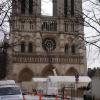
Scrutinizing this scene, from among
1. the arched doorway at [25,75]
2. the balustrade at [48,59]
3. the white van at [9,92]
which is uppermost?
the balustrade at [48,59]

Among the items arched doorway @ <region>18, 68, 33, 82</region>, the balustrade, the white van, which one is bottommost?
arched doorway @ <region>18, 68, 33, 82</region>

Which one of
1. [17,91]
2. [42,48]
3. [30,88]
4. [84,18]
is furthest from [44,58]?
[84,18]

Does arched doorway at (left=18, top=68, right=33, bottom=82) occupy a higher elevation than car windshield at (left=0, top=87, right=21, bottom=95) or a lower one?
lower

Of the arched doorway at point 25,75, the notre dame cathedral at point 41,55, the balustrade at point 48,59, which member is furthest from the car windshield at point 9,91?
the arched doorway at point 25,75

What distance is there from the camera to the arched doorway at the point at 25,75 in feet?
313

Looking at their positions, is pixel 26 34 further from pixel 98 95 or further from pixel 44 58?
pixel 98 95

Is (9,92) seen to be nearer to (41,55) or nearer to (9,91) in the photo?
(9,91)

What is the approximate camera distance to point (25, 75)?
9600 cm

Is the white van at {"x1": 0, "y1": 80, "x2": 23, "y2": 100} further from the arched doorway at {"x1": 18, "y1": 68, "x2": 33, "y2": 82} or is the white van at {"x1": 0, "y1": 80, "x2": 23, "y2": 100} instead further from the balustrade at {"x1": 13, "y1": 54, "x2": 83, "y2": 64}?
the arched doorway at {"x1": 18, "y1": 68, "x2": 33, "y2": 82}

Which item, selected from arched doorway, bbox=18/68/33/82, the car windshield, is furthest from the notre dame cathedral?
the car windshield

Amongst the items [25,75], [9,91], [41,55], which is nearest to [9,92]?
[9,91]

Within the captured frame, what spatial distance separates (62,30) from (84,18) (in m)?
77.4

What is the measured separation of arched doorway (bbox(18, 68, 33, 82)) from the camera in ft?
313

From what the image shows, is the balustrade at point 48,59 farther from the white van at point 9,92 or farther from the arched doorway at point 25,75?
the white van at point 9,92
